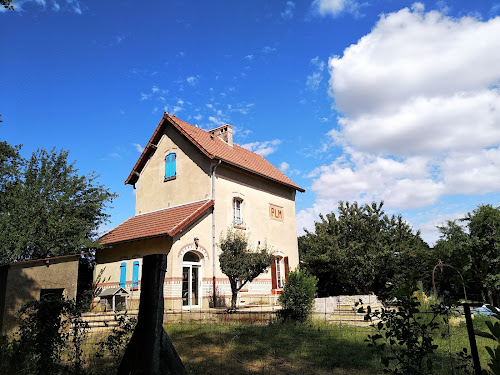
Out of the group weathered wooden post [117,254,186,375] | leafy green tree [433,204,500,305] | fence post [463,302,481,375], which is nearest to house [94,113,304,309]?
leafy green tree [433,204,500,305]

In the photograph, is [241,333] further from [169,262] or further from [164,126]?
[164,126]

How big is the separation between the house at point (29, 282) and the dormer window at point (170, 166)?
7749 millimetres

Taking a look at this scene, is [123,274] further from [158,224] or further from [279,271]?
[279,271]

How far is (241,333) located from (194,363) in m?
3.03

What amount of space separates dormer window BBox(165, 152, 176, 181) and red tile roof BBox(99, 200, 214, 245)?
182cm

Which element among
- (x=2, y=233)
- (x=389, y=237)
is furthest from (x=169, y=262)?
(x=389, y=237)

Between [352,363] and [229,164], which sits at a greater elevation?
[229,164]

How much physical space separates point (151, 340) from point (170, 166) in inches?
634

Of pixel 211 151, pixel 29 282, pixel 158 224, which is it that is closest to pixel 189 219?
pixel 158 224

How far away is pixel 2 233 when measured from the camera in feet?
47.4

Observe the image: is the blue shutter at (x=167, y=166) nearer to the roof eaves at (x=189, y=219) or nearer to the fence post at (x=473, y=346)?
the roof eaves at (x=189, y=219)

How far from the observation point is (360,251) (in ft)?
67.4

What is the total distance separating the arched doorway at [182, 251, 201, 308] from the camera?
613 inches

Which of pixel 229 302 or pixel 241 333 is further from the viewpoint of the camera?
pixel 229 302
